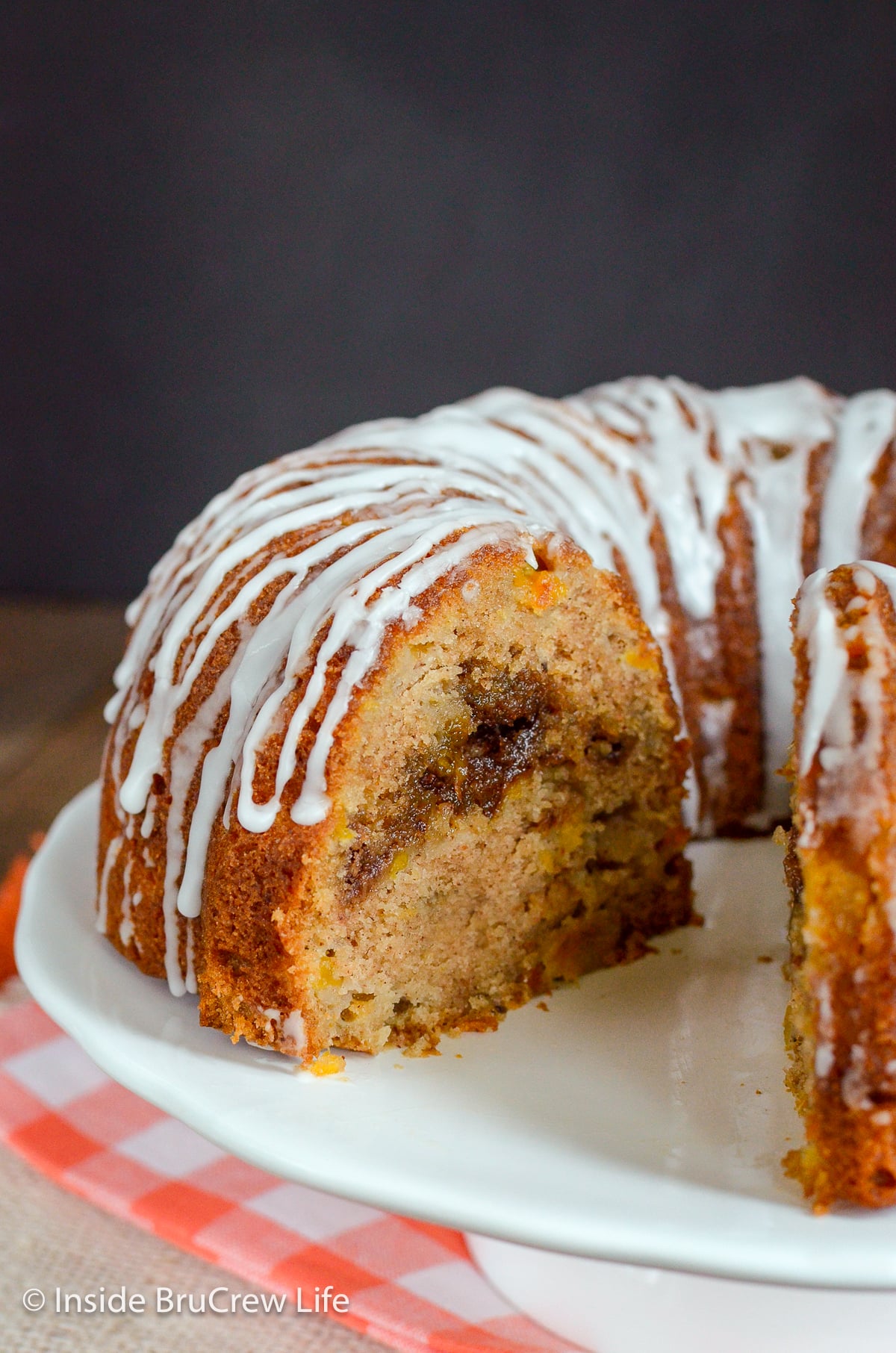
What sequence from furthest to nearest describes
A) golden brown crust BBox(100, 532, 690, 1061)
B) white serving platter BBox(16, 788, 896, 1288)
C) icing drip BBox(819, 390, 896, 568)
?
icing drip BBox(819, 390, 896, 568)
golden brown crust BBox(100, 532, 690, 1061)
white serving platter BBox(16, 788, 896, 1288)

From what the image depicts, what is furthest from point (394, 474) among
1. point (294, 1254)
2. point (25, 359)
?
point (25, 359)

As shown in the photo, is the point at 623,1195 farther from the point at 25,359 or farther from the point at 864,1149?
the point at 25,359

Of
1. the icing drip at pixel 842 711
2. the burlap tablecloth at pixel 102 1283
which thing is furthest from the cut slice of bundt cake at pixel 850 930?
the burlap tablecloth at pixel 102 1283

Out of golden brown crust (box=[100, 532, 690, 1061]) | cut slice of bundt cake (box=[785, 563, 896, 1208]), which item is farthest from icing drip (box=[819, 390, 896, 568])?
cut slice of bundt cake (box=[785, 563, 896, 1208])

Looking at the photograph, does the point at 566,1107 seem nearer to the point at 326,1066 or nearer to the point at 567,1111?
the point at 567,1111

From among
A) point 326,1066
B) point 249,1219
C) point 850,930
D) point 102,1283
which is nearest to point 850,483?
point 850,930

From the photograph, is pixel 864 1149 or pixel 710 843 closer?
pixel 864 1149

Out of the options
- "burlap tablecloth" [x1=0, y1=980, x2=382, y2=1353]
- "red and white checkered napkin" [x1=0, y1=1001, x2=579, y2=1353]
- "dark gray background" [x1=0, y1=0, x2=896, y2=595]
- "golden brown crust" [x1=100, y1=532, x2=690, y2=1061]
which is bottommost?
"burlap tablecloth" [x1=0, y1=980, x2=382, y2=1353]

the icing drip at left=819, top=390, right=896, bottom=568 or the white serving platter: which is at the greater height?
the icing drip at left=819, top=390, right=896, bottom=568

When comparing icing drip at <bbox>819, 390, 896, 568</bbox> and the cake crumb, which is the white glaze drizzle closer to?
icing drip at <bbox>819, 390, 896, 568</bbox>
